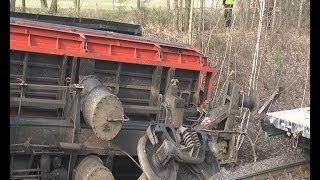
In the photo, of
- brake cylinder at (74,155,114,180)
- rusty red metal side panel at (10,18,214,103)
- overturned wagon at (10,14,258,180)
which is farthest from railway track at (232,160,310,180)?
rusty red metal side panel at (10,18,214,103)

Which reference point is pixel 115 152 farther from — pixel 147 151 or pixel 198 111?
pixel 198 111

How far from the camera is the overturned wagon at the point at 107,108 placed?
19.1ft

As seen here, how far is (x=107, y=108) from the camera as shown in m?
5.87

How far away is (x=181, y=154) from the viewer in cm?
553

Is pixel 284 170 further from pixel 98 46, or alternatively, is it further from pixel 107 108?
pixel 98 46

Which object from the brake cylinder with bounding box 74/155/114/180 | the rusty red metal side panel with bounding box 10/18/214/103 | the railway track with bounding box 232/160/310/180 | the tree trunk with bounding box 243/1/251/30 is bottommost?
the brake cylinder with bounding box 74/155/114/180

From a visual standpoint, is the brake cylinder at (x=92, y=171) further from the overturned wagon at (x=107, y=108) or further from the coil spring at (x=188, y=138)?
the coil spring at (x=188, y=138)

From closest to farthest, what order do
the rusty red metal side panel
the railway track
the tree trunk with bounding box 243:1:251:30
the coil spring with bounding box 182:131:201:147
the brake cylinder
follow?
the railway track → the coil spring with bounding box 182:131:201:147 → the brake cylinder → the rusty red metal side panel → the tree trunk with bounding box 243:1:251:30

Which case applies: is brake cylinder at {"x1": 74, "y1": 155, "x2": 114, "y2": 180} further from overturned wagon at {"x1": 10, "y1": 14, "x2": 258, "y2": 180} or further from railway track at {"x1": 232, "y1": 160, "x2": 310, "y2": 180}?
railway track at {"x1": 232, "y1": 160, "x2": 310, "y2": 180}

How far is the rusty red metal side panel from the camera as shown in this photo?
6449 millimetres

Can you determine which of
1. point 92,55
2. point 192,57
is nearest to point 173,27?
point 192,57

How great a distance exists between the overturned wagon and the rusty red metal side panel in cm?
1

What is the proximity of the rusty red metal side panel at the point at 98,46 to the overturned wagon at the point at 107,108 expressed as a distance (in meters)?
0.01

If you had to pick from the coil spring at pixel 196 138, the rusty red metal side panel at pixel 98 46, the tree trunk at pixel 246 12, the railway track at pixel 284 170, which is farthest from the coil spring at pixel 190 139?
the tree trunk at pixel 246 12
